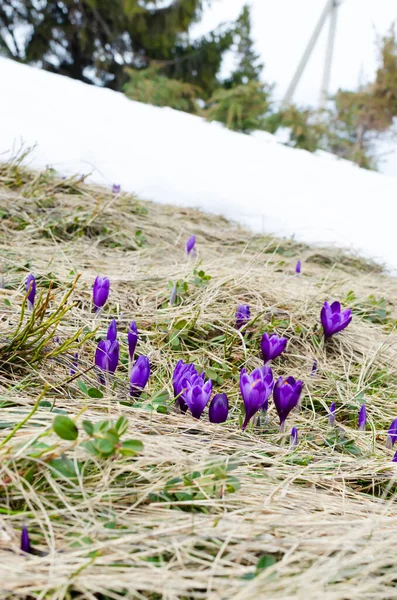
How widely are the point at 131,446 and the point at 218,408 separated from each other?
1.08 feet

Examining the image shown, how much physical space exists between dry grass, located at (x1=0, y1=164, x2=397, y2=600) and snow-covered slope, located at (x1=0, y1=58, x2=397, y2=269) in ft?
4.30

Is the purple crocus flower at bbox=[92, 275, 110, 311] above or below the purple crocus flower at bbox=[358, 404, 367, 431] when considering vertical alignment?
above

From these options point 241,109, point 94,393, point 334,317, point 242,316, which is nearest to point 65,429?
point 94,393

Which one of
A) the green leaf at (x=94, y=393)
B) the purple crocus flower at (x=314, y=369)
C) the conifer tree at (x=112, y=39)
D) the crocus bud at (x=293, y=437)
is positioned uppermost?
the conifer tree at (x=112, y=39)

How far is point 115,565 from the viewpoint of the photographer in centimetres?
65

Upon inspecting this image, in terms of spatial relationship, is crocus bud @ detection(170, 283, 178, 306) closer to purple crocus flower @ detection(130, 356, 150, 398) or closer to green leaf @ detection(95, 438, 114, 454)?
purple crocus flower @ detection(130, 356, 150, 398)

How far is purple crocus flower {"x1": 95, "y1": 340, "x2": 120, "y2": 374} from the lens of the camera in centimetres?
114

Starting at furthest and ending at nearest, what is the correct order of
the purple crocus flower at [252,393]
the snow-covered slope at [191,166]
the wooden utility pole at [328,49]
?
the wooden utility pole at [328,49] → the snow-covered slope at [191,166] → the purple crocus flower at [252,393]

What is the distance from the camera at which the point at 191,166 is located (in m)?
3.50

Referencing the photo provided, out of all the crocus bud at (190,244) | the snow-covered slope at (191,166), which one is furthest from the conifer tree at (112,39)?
the crocus bud at (190,244)

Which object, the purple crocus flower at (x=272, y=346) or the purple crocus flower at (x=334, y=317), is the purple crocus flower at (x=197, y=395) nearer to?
the purple crocus flower at (x=272, y=346)

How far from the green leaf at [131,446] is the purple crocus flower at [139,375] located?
37cm

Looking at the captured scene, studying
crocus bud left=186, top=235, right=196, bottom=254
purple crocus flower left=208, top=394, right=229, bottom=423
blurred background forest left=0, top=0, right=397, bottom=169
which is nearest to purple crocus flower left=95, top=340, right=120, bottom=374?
purple crocus flower left=208, top=394, right=229, bottom=423

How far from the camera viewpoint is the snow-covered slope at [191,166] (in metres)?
3.18
